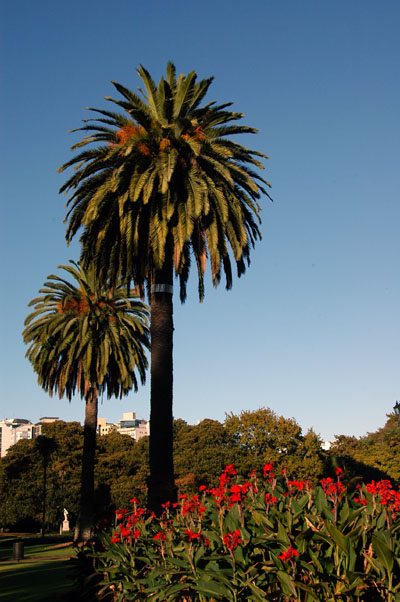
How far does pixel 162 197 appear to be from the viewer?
18250 mm

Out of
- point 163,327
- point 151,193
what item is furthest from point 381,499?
point 151,193

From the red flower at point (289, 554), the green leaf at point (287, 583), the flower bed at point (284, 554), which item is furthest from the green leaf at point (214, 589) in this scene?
the red flower at point (289, 554)

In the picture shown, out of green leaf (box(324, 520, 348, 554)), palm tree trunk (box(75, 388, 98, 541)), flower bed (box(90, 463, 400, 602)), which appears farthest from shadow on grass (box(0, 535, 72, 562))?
green leaf (box(324, 520, 348, 554))

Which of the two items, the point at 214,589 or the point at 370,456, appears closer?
the point at 214,589

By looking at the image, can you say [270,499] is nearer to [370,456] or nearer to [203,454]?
[370,456]

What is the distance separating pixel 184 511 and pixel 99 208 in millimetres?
12707

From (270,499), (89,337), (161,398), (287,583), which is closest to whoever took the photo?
(287,583)

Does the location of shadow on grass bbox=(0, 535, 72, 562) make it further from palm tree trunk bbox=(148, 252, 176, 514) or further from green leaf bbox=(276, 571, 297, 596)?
green leaf bbox=(276, 571, 297, 596)

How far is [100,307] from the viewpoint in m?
36.3

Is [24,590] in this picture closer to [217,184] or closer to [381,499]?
[381,499]

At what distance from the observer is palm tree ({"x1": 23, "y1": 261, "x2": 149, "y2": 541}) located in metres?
35.0

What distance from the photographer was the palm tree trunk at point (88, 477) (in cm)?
3575

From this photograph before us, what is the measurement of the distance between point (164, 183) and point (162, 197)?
123cm

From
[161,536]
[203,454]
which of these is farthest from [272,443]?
[161,536]
